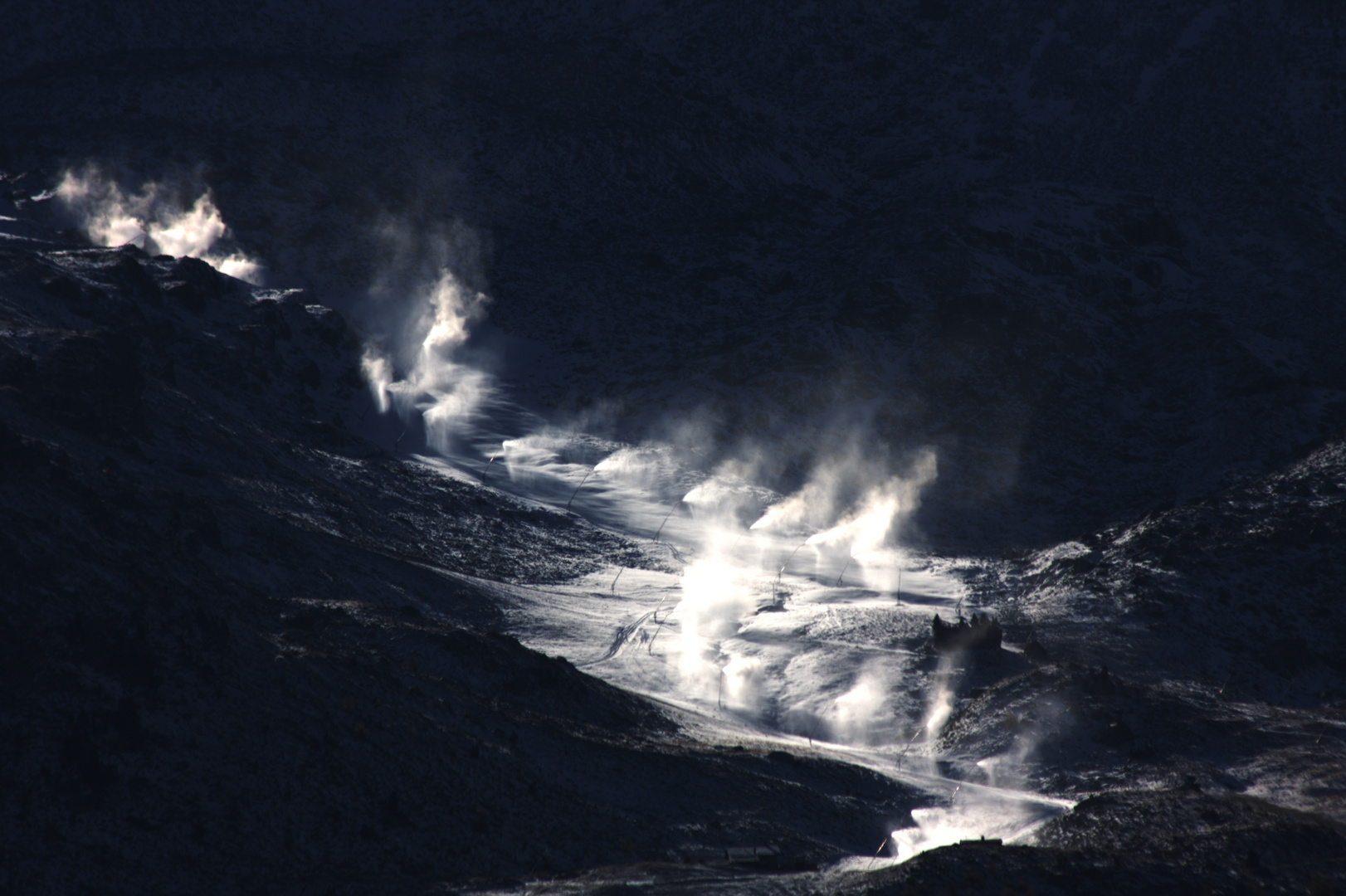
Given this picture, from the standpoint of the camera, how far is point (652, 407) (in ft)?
237

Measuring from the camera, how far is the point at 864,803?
27953 millimetres

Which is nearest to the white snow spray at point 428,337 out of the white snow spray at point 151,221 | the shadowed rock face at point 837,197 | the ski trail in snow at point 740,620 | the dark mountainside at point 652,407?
the dark mountainside at point 652,407

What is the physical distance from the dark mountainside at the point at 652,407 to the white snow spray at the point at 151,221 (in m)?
1.81

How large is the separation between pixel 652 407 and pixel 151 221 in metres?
41.4

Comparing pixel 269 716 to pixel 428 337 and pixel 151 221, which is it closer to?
pixel 428 337

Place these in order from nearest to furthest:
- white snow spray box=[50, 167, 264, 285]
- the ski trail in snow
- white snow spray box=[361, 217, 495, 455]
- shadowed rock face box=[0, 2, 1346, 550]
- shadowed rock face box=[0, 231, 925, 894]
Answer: shadowed rock face box=[0, 231, 925, 894], the ski trail in snow, white snow spray box=[361, 217, 495, 455], shadowed rock face box=[0, 2, 1346, 550], white snow spray box=[50, 167, 264, 285]

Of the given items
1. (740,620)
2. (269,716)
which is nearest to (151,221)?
(740,620)

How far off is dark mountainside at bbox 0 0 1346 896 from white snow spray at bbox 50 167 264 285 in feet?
5.93

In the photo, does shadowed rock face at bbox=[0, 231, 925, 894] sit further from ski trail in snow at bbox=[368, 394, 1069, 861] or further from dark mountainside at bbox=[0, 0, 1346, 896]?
ski trail in snow at bbox=[368, 394, 1069, 861]

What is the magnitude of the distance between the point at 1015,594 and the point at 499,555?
81.7ft

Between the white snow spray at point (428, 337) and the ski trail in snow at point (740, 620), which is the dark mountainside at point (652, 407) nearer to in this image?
the white snow spray at point (428, 337)

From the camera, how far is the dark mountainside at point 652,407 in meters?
20.9

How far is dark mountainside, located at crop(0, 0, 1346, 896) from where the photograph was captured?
20.9 metres

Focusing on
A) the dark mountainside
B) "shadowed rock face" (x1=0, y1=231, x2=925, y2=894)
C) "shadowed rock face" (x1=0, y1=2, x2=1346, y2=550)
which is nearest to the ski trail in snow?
the dark mountainside
